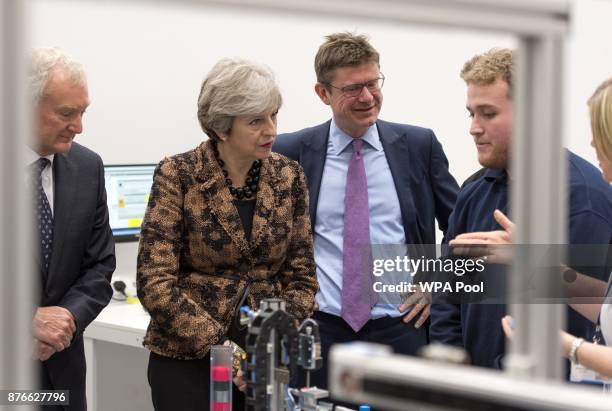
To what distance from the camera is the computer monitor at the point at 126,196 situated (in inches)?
164

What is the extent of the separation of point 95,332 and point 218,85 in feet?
5.73

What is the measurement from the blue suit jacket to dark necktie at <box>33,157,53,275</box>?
881mm

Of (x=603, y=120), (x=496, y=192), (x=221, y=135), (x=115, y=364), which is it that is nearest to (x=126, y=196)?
(x=115, y=364)

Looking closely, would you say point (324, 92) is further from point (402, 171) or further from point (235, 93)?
point (235, 93)

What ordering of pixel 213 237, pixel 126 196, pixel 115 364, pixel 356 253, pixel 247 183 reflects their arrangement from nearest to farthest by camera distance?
pixel 213 237 → pixel 247 183 → pixel 356 253 → pixel 115 364 → pixel 126 196

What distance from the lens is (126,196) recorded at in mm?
4184

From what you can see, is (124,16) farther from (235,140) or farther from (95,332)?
(235,140)

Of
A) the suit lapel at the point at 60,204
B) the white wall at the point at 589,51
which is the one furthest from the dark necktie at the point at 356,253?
the white wall at the point at 589,51

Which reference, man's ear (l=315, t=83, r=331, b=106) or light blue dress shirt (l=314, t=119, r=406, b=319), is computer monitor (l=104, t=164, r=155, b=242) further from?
light blue dress shirt (l=314, t=119, r=406, b=319)

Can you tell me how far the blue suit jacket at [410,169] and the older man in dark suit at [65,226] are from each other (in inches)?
A: 28.5

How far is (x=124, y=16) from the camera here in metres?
4.39

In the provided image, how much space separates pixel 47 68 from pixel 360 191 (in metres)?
1.10

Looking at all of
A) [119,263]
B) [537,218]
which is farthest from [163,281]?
[119,263]

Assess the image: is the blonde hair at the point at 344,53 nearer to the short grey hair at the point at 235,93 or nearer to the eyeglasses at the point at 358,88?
the eyeglasses at the point at 358,88
